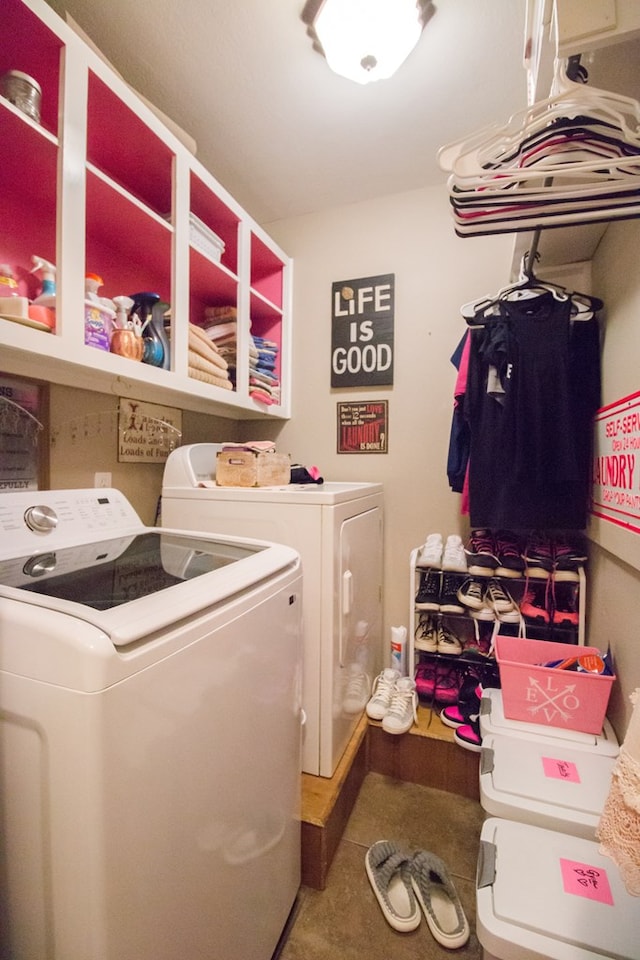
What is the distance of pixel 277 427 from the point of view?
97.7 inches

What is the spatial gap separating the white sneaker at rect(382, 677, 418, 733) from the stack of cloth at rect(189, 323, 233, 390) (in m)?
1.55

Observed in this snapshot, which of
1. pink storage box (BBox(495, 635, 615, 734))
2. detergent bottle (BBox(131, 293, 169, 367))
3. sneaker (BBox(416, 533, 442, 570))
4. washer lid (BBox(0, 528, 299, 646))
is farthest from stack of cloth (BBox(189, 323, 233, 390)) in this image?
pink storage box (BBox(495, 635, 615, 734))

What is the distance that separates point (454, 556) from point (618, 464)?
0.76 metres

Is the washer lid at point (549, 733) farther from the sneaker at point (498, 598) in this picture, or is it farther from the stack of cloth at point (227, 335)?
the stack of cloth at point (227, 335)

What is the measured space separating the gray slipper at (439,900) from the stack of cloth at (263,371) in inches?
74.3

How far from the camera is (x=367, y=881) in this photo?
1.32 metres

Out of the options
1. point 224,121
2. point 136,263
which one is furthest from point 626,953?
point 224,121

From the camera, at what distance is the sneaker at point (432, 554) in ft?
5.83

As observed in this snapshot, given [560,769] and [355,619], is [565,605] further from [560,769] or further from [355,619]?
[355,619]

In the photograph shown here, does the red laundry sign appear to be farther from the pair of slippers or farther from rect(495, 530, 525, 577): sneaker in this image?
the pair of slippers

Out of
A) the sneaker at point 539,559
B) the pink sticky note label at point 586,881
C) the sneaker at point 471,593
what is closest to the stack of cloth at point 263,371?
the sneaker at point 471,593

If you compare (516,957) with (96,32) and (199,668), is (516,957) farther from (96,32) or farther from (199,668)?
(96,32)

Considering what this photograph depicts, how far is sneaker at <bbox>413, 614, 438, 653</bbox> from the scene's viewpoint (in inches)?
71.7

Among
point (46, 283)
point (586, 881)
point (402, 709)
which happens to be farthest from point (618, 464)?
point (46, 283)
